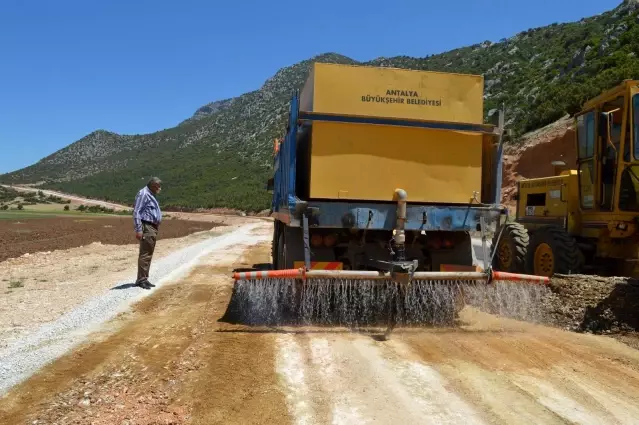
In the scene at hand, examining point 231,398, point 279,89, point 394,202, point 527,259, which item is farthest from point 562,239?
point 279,89

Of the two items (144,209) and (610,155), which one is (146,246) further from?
(610,155)

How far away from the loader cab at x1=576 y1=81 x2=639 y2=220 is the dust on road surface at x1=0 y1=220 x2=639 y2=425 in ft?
7.81

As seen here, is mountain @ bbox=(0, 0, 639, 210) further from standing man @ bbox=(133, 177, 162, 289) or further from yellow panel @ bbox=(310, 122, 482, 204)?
standing man @ bbox=(133, 177, 162, 289)

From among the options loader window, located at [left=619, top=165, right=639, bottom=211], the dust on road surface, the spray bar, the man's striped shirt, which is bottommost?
the dust on road surface

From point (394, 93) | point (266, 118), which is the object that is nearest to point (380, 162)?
point (394, 93)

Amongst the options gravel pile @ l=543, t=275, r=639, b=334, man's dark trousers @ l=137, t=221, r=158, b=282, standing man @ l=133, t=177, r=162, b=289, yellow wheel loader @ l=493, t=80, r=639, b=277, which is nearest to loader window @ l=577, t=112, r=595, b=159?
yellow wheel loader @ l=493, t=80, r=639, b=277

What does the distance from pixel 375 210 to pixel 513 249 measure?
427 cm

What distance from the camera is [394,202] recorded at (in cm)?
634

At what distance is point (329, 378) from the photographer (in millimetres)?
4234

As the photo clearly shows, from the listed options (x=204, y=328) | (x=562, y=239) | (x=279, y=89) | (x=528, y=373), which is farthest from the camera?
(x=279, y=89)

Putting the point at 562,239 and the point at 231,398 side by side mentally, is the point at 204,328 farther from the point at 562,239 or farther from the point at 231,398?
the point at 562,239

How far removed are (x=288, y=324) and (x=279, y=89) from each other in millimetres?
116921

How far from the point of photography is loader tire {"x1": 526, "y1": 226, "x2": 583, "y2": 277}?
7.52 m

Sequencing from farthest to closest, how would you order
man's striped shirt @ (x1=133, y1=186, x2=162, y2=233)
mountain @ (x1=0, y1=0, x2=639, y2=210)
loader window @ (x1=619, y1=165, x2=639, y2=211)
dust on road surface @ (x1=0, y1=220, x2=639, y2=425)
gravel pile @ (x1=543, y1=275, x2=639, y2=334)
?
mountain @ (x1=0, y1=0, x2=639, y2=210) < man's striped shirt @ (x1=133, y1=186, x2=162, y2=233) < loader window @ (x1=619, y1=165, x2=639, y2=211) < gravel pile @ (x1=543, y1=275, x2=639, y2=334) < dust on road surface @ (x1=0, y1=220, x2=639, y2=425)
